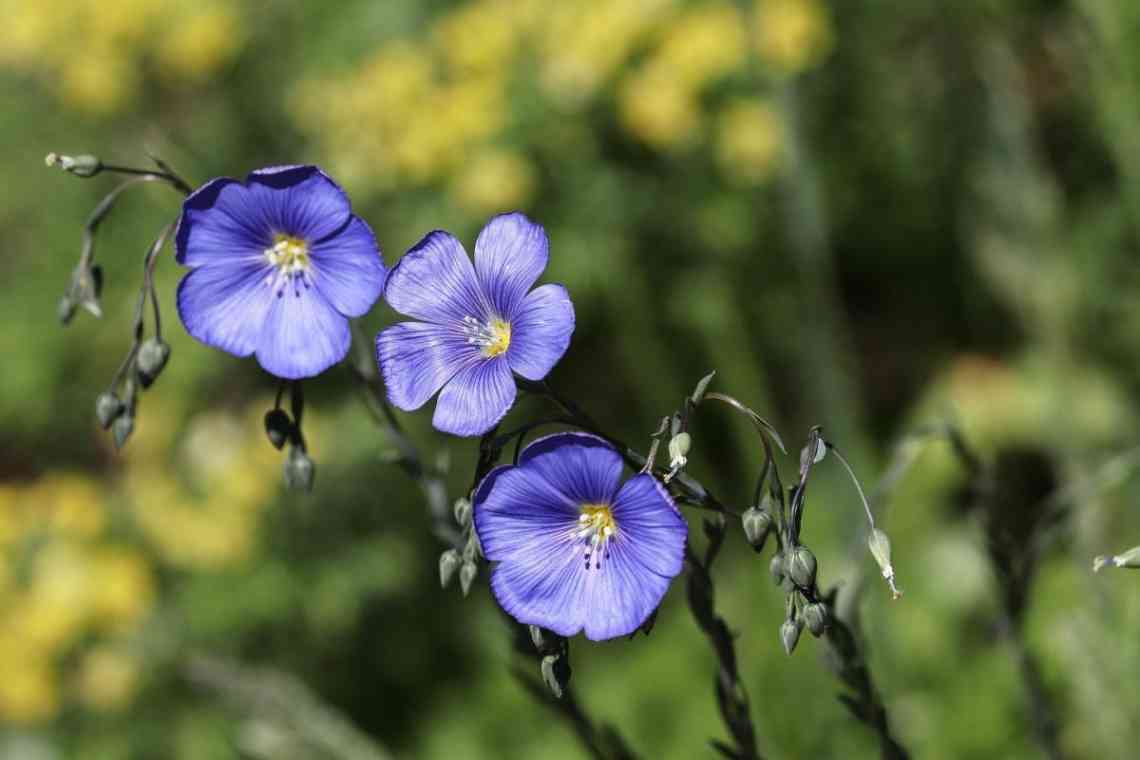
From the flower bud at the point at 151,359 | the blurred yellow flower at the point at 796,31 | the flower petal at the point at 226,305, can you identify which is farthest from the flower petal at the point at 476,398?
the blurred yellow flower at the point at 796,31

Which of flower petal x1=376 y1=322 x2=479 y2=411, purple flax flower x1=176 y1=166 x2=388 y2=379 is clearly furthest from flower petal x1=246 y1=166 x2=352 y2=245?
flower petal x1=376 y1=322 x2=479 y2=411

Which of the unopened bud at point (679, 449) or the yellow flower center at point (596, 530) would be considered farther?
the yellow flower center at point (596, 530)

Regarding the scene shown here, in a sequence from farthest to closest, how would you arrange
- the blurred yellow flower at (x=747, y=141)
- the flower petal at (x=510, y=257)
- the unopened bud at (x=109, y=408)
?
1. the blurred yellow flower at (x=747, y=141)
2. the unopened bud at (x=109, y=408)
3. the flower petal at (x=510, y=257)

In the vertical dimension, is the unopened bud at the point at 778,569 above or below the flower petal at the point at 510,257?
below

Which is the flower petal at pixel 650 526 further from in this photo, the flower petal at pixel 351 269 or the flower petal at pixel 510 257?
the flower petal at pixel 351 269

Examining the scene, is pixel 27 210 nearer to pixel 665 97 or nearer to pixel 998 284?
pixel 665 97

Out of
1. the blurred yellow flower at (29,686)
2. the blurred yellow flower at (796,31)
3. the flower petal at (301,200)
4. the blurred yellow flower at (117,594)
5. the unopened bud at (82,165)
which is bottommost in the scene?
the blurred yellow flower at (29,686)

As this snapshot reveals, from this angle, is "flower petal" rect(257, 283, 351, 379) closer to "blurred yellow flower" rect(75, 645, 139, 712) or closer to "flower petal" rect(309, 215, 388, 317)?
"flower petal" rect(309, 215, 388, 317)
